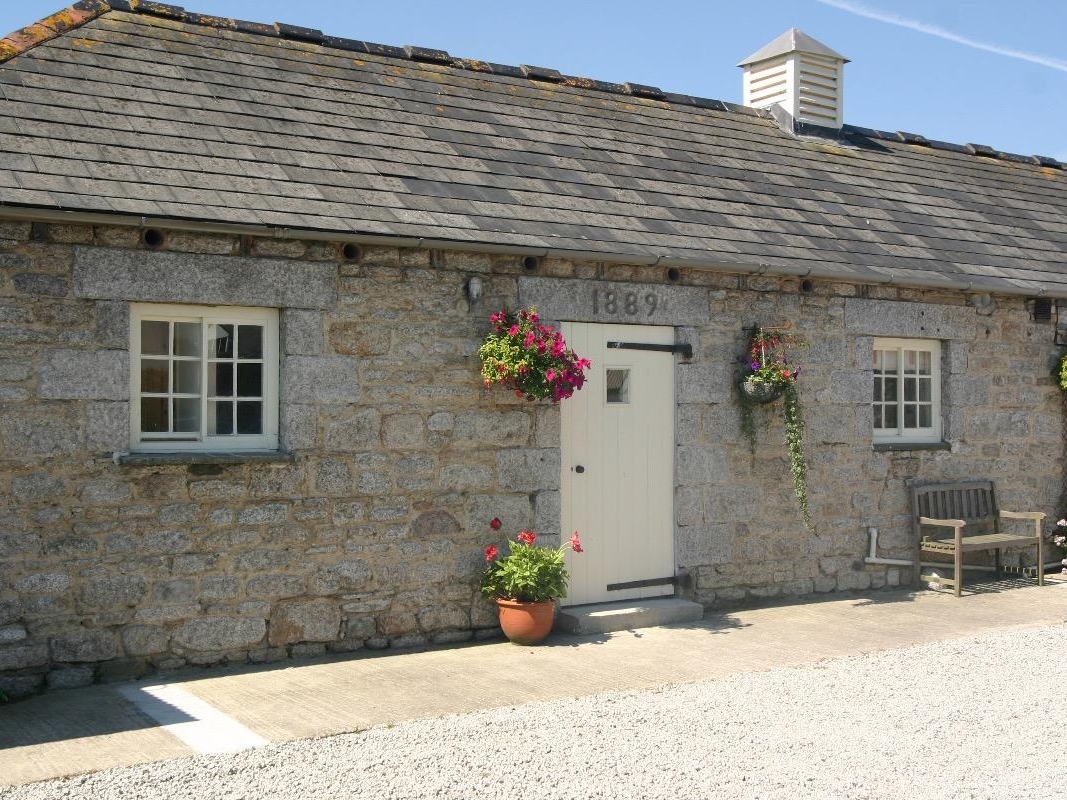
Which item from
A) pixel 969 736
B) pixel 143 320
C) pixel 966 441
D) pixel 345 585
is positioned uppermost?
pixel 143 320

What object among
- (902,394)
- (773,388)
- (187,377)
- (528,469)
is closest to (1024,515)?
(902,394)

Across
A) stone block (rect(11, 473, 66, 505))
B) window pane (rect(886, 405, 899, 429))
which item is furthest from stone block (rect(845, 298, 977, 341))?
stone block (rect(11, 473, 66, 505))

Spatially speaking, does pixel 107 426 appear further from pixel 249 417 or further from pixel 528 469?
pixel 528 469

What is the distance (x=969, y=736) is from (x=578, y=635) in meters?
3.07

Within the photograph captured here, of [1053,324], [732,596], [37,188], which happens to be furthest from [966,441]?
[37,188]

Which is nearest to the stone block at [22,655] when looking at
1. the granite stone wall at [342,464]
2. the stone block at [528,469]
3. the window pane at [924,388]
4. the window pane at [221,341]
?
the granite stone wall at [342,464]

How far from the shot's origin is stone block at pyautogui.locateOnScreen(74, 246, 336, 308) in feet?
22.7

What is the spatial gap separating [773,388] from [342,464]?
3511 mm

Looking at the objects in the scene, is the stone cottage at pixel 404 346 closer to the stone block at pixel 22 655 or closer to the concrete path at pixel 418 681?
the stone block at pixel 22 655

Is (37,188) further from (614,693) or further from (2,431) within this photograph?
(614,693)

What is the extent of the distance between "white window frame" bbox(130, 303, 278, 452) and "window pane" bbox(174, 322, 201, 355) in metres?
0.03

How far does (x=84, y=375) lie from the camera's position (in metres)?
6.87

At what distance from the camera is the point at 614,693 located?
6715mm

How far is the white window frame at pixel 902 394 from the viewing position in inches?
415
